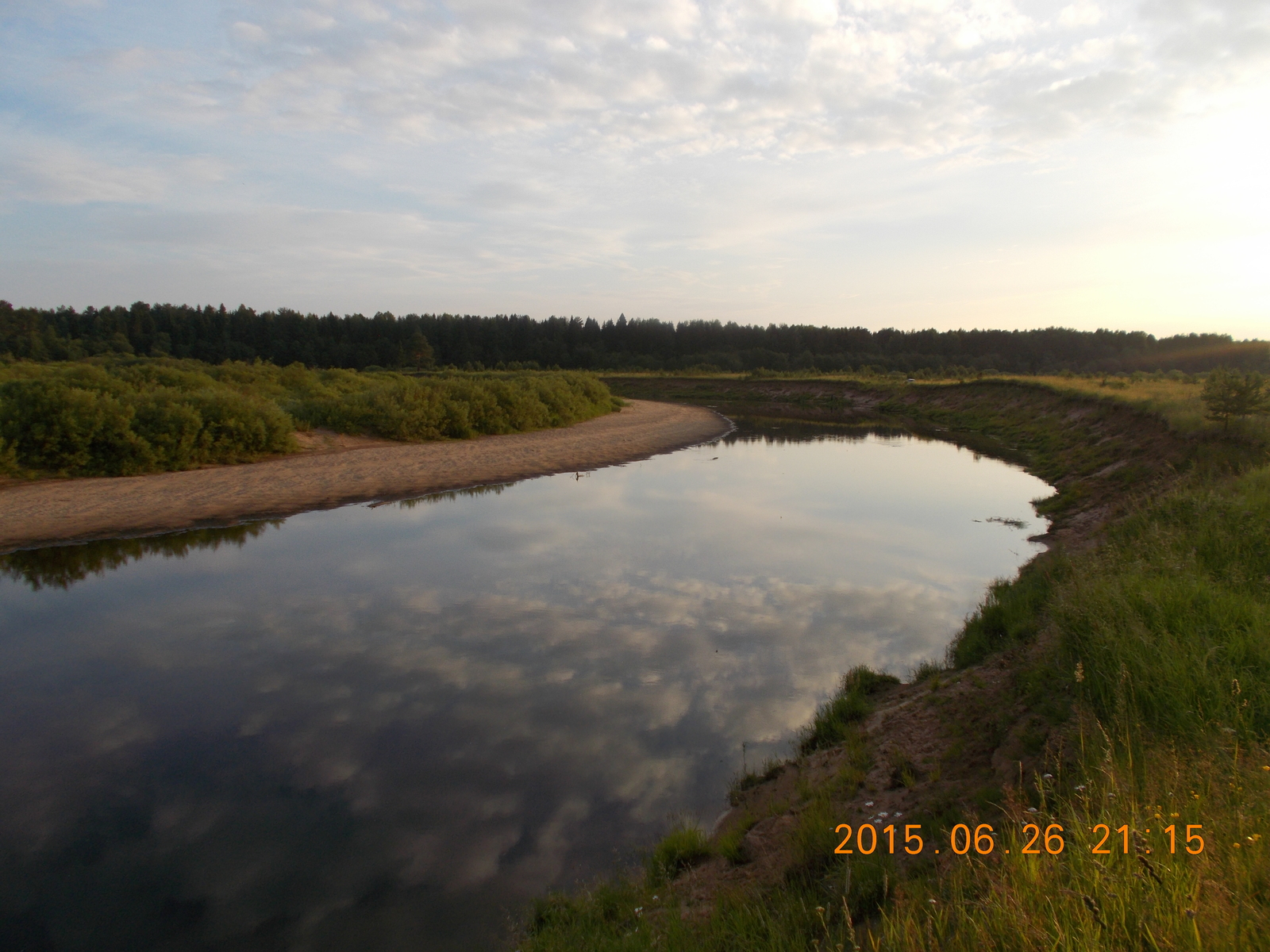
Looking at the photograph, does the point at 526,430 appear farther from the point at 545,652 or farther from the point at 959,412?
the point at 959,412

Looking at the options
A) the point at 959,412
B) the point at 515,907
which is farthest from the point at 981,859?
the point at 959,412

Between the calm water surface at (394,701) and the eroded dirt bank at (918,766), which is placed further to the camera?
the calm water surface at (394,701)

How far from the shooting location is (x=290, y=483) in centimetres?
1695

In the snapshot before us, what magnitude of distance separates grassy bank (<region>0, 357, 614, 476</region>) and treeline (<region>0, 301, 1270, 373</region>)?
1907 inches

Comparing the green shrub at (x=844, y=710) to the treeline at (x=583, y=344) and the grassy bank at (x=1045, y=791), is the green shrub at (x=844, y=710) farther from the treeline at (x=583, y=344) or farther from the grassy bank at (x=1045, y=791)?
the treeline at (x=583, y=344)

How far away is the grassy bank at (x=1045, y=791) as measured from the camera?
2340 millimetres

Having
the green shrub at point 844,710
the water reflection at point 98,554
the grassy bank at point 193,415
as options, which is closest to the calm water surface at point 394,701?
the water reflection at point 98,554

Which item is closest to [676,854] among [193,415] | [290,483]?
[290,483]

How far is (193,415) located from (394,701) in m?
15.2

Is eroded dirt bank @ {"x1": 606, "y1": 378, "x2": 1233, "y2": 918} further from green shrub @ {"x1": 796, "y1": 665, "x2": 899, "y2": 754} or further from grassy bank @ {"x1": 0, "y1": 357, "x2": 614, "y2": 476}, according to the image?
grassy bank @ {"x1": 0, "y1": 357, "x2": 614, "y2": 476}
